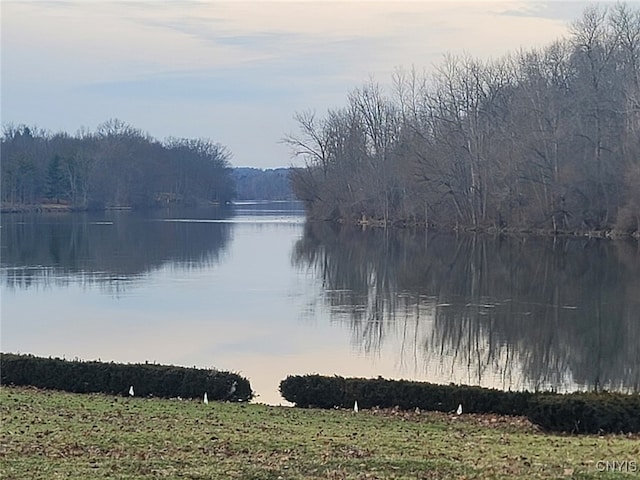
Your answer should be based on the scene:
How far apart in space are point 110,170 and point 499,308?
323 ft

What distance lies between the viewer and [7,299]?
91.7 feet

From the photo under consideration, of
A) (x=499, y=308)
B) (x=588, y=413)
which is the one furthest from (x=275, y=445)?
(x=499, y=308)

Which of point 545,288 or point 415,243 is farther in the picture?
point 415,243

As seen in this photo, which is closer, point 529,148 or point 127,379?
point 127,379

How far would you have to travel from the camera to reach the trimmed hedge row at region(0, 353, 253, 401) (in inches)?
518

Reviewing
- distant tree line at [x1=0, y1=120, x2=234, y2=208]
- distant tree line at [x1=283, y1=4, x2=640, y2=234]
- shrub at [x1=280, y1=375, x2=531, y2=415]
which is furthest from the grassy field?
distant tree line at [x1=0, y1=120, x2=234, y2=208]

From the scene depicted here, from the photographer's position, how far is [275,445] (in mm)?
8469

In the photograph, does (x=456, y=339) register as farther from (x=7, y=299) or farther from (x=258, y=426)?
(x=7, y=299)

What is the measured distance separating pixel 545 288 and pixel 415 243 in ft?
74.2

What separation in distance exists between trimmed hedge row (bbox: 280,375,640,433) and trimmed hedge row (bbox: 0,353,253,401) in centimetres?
95

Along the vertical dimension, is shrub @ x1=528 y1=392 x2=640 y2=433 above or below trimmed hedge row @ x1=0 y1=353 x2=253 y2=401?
above

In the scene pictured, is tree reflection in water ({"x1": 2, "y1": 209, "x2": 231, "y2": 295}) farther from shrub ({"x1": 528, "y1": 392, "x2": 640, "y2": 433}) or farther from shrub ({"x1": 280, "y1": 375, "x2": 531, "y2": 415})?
shrub ({"x1": 528, "y1": 392, "x2": 640, "y2": 433})

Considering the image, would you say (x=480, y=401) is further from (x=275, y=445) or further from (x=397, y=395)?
(x=275, y=445)

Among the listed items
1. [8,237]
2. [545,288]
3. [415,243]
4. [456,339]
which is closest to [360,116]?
[415,243]
